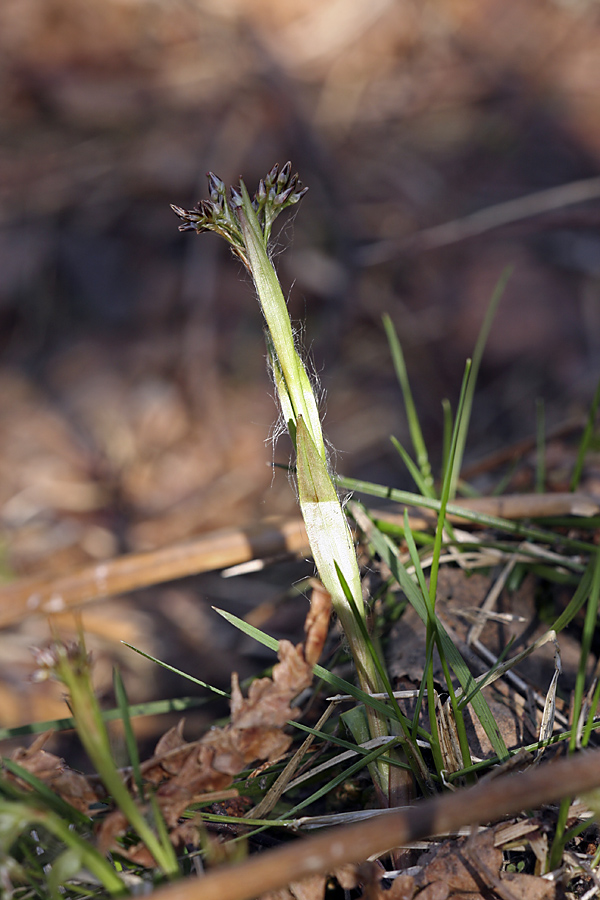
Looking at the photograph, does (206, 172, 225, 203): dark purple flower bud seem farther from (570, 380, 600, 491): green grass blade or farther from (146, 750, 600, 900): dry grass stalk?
(570, 380, 600, 491): green grass blade

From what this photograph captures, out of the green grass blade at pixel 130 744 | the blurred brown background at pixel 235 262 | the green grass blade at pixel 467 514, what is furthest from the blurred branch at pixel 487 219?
the green grass blade at pixel 130 744

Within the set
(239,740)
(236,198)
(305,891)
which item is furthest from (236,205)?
(305,891)

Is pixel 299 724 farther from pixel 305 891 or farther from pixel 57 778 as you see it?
pixel 57 778

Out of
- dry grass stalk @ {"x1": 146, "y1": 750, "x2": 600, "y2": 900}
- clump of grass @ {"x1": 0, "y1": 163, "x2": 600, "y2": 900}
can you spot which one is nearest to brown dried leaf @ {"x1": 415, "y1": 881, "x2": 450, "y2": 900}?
clump of grass @ {"x1": 0, "y1": 163, "x2": 600, "y2": 900}

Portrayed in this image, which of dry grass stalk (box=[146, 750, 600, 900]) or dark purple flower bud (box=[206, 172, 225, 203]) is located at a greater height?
dark purple flower bud (box=[206, 172, 225, 203])

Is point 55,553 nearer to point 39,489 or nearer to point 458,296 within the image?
point 39,489

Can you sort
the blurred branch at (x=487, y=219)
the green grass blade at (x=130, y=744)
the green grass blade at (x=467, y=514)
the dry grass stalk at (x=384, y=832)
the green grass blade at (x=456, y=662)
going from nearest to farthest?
1. the dry grass stalk at (x=384, y=832)
2. the green grass blade at (x=130, y=744)
3. the green grass blade at (x=456, y=662)
4. the green grass blade at (x=467, y=514)
5. the blurred branch at (x=487, y=219)

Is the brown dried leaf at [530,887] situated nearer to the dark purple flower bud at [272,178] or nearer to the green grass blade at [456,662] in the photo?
the green grass blade at [456,662]

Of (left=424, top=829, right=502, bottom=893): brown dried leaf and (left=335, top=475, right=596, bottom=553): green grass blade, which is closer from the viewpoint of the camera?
(left=424, top=829, right=502, bottom=893): brown dried leaf
